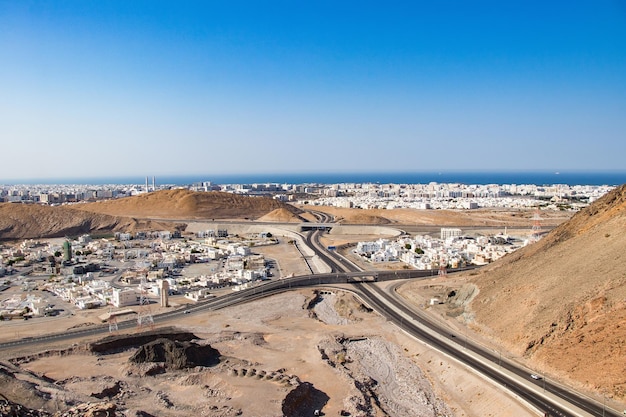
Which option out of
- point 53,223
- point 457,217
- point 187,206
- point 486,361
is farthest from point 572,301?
point 187,206

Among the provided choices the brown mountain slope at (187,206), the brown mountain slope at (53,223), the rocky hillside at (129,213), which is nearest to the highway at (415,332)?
the brown mountain slope at (53,223)

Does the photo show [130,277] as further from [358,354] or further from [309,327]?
[358,354]

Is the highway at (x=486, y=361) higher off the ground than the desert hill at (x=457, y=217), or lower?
lower

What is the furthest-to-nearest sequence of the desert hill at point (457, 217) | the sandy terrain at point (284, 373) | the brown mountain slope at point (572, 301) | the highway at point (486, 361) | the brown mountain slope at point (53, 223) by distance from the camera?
1. the desert hill at point (457, 217)
2. the brown mountain slope at point (53, 223)
3. the brown mountain slope at point (572, 301)
4. the sandy terrain at point (284, 373)
5. the highway at point (486, 361)

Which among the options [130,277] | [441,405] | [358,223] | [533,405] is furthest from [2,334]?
[358,223]

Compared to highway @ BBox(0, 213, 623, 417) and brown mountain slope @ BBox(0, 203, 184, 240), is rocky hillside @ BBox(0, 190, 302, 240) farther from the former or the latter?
highway @ BBox(0, 213, 623, 417)

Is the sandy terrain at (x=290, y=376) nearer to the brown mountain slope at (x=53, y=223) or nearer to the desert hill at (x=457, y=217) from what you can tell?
the brown mountain slope at (x=53, y=223)
